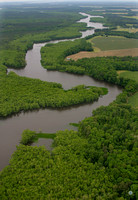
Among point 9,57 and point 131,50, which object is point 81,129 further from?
point 131,50

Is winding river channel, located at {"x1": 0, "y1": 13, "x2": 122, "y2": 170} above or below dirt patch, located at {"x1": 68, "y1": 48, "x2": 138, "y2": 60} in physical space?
below

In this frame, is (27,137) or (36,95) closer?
(27,137)

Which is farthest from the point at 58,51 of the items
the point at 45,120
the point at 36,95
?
the point at 45,120

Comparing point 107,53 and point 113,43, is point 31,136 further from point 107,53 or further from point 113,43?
point 113,43

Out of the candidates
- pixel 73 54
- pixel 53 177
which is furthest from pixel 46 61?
pixel 53 177

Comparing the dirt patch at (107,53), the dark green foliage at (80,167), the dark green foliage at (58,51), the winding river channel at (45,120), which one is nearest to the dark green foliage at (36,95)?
the winding river channel at (45,120)

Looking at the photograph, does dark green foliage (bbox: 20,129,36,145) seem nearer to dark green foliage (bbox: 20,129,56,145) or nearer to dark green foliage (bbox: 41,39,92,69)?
dark green foliage (bbox: 20,129,56,145)

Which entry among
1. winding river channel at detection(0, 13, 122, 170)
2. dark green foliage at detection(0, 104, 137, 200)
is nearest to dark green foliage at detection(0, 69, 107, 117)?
winding river channel at detection(0, 13, 122, 170)
